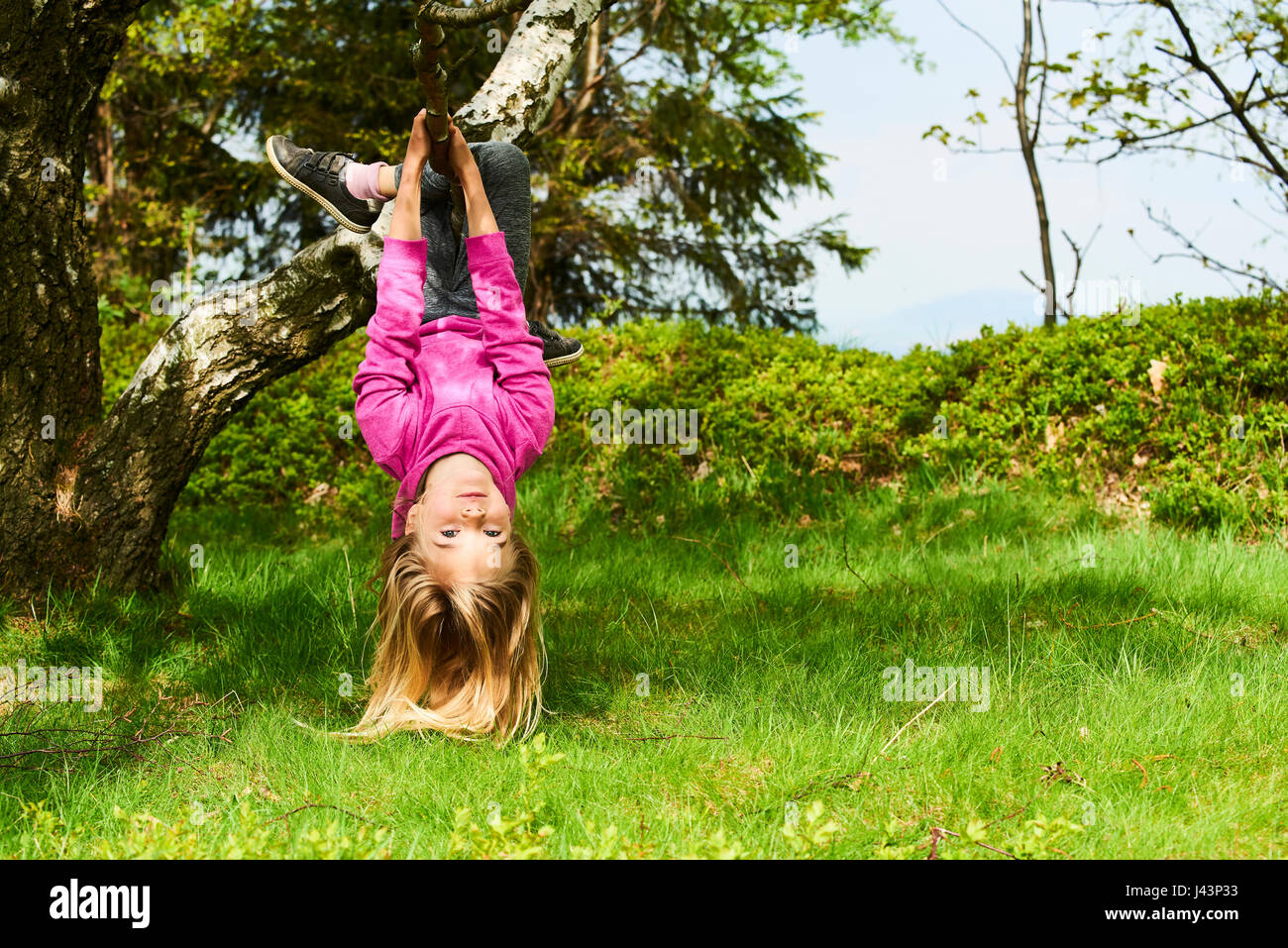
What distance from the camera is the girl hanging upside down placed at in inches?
135

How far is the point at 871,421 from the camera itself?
6.75m

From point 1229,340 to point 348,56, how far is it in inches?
340

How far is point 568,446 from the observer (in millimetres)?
6887

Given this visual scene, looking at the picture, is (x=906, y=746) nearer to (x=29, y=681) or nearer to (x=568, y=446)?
(x=29, y=681)

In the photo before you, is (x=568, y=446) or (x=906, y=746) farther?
(x=568, y=446)

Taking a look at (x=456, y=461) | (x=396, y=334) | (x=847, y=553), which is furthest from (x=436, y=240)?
(x=847, y=553)

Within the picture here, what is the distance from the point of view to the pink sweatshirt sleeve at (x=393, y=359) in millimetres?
3531

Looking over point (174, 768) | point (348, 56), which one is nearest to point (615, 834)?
point (174, 768)

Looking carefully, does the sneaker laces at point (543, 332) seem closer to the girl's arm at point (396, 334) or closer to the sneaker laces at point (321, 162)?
the girl's arm at point (396, 334)

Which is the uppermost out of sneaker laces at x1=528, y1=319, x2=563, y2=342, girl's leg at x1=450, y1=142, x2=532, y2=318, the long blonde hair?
girl's leg at x1=450, y1=142, x2=532, y2=318

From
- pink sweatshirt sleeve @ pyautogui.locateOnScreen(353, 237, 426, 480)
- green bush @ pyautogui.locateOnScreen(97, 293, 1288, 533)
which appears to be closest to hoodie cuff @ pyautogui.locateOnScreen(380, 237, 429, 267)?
pink sweatshirt sleeve @ pyautogui.locateOnScreen(353, 237, 426, 480)

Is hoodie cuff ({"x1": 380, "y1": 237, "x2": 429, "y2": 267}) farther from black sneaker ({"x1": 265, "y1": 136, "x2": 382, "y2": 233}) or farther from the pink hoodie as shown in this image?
black sneaker ({"x1": 265, "y1": 136, "x2": 382, "y2": 233})

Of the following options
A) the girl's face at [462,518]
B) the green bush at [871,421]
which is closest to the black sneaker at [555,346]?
the girl's face at [462,518]

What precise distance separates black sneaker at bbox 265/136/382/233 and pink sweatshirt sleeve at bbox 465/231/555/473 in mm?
707
